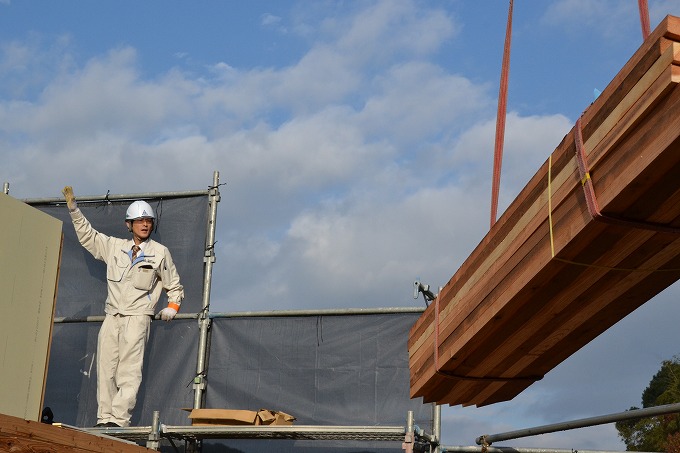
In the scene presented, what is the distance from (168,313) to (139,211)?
1.43 meters

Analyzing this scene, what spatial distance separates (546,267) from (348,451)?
544 cm

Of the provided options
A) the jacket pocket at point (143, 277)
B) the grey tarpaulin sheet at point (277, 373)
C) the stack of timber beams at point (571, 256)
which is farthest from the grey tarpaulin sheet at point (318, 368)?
the stack of timber beams at point (571, 256)

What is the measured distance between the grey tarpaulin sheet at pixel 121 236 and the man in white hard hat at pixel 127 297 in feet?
0.52

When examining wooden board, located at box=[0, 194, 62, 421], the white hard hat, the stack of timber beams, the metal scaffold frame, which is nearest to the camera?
the stack of timber beams

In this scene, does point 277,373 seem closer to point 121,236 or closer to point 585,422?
point 121,236

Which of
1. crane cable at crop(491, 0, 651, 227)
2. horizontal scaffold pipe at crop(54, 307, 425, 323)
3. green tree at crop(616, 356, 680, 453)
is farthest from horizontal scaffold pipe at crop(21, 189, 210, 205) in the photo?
green tree at crop(616, 356, 680, 453)

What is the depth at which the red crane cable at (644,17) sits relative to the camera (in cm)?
573

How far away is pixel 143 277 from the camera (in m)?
12.4

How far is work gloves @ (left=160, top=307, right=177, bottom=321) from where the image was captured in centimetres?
1223

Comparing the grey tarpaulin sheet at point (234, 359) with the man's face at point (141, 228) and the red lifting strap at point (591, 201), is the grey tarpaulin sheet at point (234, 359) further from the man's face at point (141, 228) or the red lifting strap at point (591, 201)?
the red lifting strap at point (591, 201)

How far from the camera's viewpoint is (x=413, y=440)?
10219mm

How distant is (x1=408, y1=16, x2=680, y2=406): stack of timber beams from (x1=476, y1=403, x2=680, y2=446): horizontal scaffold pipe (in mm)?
553

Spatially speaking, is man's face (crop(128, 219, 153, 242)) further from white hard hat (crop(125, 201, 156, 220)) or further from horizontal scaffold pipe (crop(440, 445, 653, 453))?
horizontal scaffold pipe (crop(440, 445, 653, 453))

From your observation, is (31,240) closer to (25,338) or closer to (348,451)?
(25,338)
